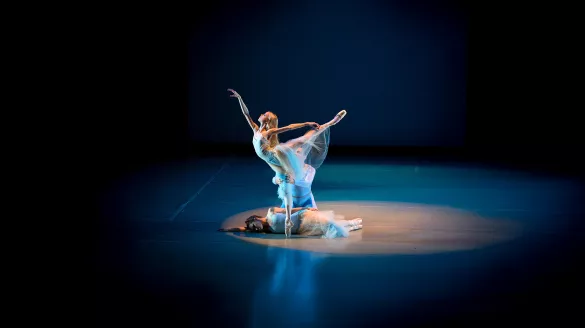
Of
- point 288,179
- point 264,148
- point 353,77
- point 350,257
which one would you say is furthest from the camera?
point 353,77

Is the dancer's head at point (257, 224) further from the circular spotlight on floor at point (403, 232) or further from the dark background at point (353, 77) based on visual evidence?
the dark background at point (353, 77)

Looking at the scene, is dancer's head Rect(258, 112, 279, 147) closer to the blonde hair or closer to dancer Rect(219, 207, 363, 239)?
the blonde hair

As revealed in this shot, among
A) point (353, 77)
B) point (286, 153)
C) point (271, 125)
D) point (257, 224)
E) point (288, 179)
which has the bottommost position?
point (257, 224)

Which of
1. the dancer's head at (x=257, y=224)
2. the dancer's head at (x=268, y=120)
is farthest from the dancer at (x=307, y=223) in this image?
the dancer's head at (x=268, y=120)

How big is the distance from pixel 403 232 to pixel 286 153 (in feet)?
3.86

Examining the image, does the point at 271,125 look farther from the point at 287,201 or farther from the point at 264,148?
the point at 287,201

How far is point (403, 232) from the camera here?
20.7 ft

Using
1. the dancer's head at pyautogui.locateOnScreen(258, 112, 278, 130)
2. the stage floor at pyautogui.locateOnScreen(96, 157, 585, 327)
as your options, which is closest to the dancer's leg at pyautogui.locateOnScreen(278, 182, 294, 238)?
the stage floor at pyautogui.locateOnScreen(96, 157, 585, 327)

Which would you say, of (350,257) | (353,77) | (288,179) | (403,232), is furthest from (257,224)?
(353,77)

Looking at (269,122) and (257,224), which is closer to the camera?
(269,122)

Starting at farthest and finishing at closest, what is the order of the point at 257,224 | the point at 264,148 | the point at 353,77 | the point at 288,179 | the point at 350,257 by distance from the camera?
the point at 353,77 → the point at 257,224 → the point at 288,179 → the point at 264,148 → the point at 350,257

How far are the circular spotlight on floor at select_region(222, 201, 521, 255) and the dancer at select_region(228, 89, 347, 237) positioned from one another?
0.38 meters

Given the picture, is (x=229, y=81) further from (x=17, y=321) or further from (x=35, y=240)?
(x=17, y=321)

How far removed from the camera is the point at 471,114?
12031 millimetres
